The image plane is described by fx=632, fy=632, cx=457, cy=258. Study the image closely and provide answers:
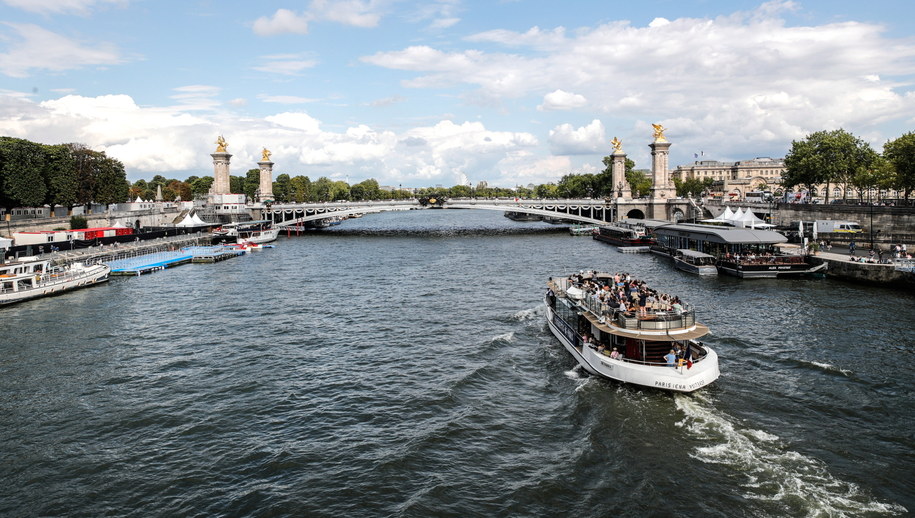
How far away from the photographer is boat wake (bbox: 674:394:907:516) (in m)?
16.5

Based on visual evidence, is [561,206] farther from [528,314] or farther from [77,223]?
[528,314]

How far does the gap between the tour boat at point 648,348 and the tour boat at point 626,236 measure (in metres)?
59.2

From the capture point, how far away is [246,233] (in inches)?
4166

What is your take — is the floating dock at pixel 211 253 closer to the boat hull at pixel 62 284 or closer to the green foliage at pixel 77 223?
the boat hull at pixel 62 284

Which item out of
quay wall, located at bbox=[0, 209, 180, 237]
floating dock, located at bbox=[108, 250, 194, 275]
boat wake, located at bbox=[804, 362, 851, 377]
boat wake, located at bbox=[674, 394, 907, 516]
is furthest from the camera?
quay wall, located at bbox=[0, 209, 180, 237]

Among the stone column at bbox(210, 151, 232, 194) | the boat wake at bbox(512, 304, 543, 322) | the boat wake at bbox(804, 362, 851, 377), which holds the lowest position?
the boat wake at bbox(804, 362, 851, 377)

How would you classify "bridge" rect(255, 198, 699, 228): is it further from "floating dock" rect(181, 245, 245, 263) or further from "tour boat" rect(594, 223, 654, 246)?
"floating dock" rect(181, 245, 245, 263)

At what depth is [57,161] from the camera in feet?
284

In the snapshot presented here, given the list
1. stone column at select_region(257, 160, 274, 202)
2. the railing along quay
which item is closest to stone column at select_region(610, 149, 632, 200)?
stone column at select_region(257, 160, 274, 202)

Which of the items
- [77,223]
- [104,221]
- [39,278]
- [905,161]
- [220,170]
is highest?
[220,170]

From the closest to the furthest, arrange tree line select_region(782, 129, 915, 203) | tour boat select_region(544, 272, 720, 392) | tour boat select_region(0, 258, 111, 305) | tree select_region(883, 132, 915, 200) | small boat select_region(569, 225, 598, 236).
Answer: tour boat select_region(544, 272, 720, 392)
tour boat select_region(0, 258, 111, 305)
tree select_region(883, 132, 915, 200)
tree line select_region(782, 129, 915, 203)
small boat select_region(569, 225, 598, 236)

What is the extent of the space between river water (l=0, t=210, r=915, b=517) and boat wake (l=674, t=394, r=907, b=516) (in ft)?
0.23

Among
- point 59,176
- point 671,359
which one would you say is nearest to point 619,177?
point 59,176

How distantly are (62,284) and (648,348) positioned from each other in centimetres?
4683
